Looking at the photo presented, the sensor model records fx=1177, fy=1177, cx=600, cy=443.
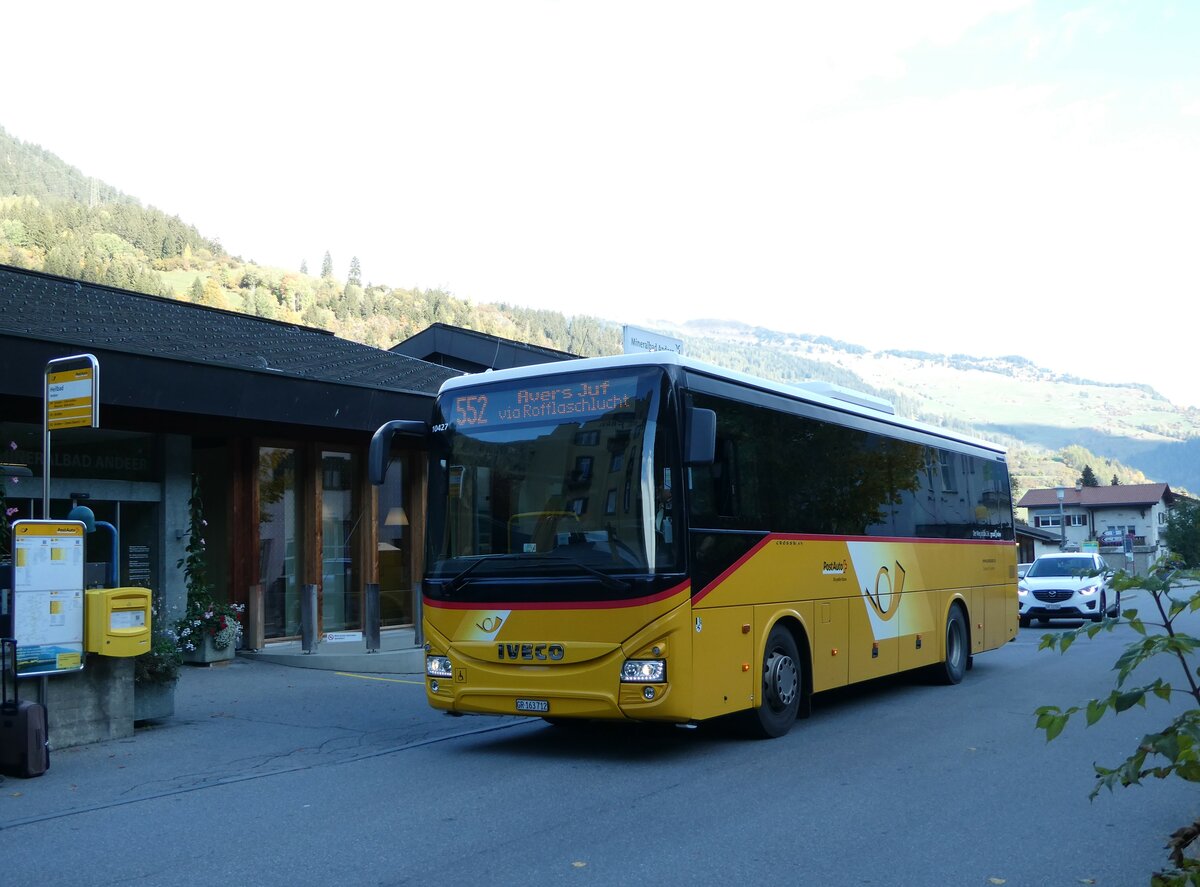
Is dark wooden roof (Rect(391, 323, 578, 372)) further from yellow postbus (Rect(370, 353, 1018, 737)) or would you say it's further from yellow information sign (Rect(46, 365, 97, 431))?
yellow information sign (Rect(46, 365, 97, 431))

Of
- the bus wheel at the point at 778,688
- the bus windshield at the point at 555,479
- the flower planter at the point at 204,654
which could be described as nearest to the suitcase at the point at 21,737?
the bus windshield at the point at 555,479

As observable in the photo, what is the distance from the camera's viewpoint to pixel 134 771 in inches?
363

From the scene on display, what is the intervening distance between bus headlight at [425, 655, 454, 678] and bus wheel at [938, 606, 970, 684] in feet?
24.5

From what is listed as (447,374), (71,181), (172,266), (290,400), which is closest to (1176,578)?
(290,400)

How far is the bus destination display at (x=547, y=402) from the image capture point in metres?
9.36

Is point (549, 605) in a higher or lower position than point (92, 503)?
lower

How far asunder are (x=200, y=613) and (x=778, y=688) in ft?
28.0

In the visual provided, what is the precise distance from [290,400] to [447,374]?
290 inches

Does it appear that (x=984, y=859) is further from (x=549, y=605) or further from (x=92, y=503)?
(x=92, y=503)

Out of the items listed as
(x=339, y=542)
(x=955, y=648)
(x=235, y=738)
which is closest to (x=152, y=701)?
(x=235, y=738)

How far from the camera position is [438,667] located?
989 cm

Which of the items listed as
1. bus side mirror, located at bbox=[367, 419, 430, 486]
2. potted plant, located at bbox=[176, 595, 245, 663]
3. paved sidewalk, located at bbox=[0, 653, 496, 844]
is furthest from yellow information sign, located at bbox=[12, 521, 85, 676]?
potted plant, located at bbox=[176, 595, 245, 663]

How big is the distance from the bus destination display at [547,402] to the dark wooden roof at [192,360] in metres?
5.14

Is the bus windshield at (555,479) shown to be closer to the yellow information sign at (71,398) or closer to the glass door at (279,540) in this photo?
the yellow information sign at (71,398)
